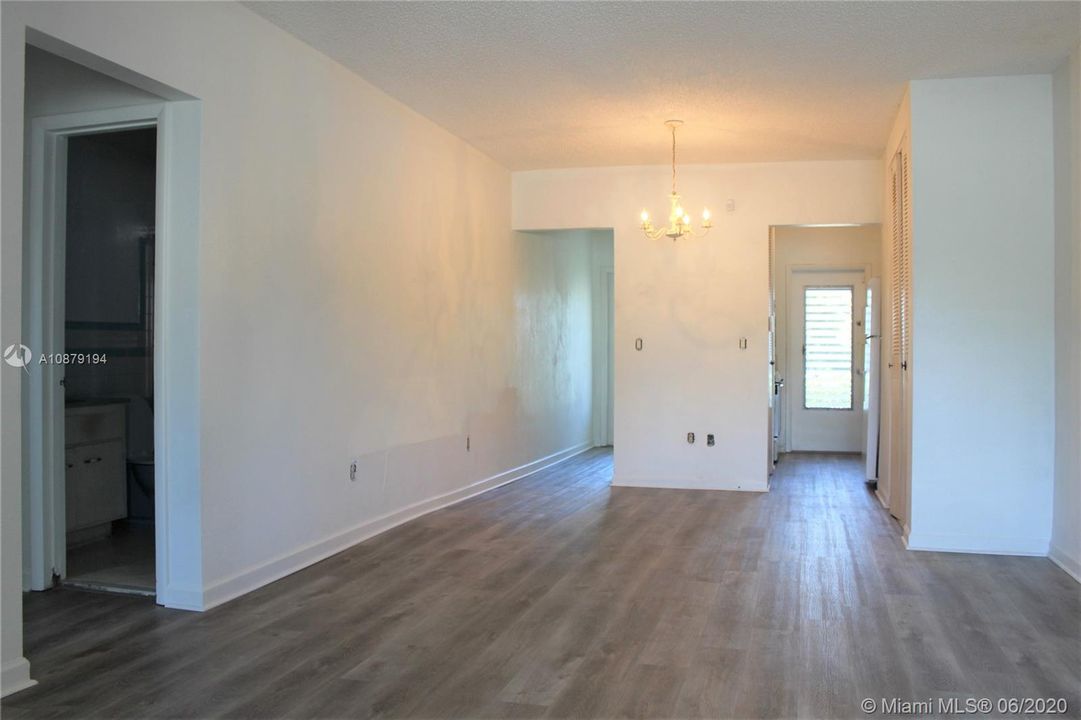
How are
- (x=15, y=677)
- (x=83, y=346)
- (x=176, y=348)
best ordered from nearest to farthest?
(x=15, y=677)
(x=176, y=348)
(x=83, y=346)

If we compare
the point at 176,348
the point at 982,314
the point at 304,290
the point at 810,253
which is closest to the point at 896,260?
the point at 982,314

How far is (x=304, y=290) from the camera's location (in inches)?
180

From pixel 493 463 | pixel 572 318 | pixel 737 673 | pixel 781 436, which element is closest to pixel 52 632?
pixel 737 673

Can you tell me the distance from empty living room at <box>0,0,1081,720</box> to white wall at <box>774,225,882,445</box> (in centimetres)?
232

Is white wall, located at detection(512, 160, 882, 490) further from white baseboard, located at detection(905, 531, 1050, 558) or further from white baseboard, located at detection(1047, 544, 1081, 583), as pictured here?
white baseboard, located at detection(1047, 544, 1081, 583)

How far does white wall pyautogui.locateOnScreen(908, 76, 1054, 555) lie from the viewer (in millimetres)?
4879

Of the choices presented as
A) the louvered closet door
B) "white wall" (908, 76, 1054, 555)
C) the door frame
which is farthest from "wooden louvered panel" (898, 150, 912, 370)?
the door frame

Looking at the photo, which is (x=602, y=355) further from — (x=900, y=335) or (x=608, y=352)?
(x=900, y=335)

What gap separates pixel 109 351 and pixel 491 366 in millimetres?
2899

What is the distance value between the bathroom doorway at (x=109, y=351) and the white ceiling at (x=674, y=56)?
1.67 metres

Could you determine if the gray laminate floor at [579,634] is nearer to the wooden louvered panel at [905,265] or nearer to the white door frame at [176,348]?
the white door frame at [176,348]

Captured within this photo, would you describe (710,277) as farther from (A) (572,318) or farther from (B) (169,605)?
(B) (169,605)

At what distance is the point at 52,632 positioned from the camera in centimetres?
346

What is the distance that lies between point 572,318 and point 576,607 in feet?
19.4
